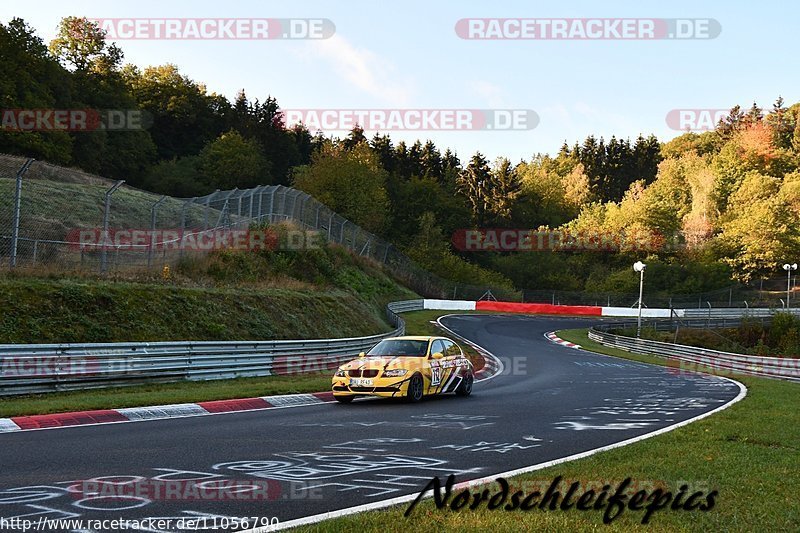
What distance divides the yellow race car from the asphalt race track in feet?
1.19

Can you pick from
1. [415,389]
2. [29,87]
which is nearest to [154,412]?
[415,389]

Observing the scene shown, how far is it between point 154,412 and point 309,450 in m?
4.79

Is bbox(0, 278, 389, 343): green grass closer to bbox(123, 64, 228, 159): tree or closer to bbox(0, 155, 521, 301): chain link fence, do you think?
bbox(0, 155, 521, 301): chain link fence

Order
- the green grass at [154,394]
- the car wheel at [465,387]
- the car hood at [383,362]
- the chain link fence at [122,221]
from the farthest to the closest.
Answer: the chain link fence at [122,221] < the car wheel at [465,387] < the car hood at [383,362] < the green grass at [154,394]

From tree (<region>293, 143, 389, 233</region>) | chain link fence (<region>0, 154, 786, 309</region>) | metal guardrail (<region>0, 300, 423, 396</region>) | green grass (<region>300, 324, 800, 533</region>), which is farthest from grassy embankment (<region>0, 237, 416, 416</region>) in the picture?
tree (<region>293, 143, 389, 233</region>)

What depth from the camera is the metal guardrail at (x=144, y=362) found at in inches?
587

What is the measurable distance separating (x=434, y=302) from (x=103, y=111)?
3892 cm

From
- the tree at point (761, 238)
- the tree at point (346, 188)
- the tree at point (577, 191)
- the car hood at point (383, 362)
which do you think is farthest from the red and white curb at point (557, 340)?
the tree at point (577, 191)

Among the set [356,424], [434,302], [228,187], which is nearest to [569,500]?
[356,424]

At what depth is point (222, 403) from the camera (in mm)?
15086

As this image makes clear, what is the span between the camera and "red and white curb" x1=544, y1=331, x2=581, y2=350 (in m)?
44.0

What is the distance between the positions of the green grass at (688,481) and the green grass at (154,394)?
27.2 feet

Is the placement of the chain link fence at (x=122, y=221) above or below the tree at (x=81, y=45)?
below

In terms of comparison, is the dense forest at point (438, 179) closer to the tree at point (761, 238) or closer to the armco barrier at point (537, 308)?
the tree at point (761, 238)
